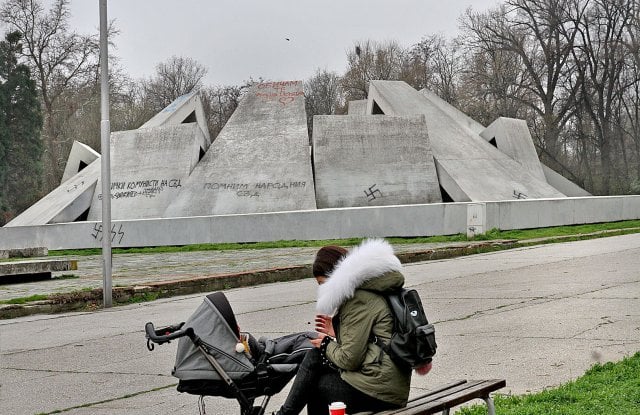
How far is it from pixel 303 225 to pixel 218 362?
22.0 m

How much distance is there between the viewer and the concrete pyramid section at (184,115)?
33188 mm

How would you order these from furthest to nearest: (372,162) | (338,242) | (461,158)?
(461,158), (372,162), (338,242)

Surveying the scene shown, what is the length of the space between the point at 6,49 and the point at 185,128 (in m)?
23.2

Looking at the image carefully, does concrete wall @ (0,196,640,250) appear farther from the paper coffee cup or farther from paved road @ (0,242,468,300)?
the paper coffee cup

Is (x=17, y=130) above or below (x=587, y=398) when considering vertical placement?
above

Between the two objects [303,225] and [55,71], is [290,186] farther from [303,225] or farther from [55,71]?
[55,71]

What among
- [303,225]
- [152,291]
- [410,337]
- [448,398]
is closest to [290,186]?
[303,225]

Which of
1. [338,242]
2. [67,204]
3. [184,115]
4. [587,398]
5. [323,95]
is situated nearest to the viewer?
[587,398]

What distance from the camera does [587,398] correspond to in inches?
224

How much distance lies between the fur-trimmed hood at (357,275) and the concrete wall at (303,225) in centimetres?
2102

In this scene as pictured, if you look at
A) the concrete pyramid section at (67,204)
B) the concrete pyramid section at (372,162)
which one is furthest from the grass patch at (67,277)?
the concrete pyramid section at (372,162)

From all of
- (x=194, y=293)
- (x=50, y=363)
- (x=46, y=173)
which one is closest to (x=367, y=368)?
(x=50, y=363)

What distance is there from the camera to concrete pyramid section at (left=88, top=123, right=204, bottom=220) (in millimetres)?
29484

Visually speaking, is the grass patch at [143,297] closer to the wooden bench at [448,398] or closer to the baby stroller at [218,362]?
the baby stroller at [218,362]
